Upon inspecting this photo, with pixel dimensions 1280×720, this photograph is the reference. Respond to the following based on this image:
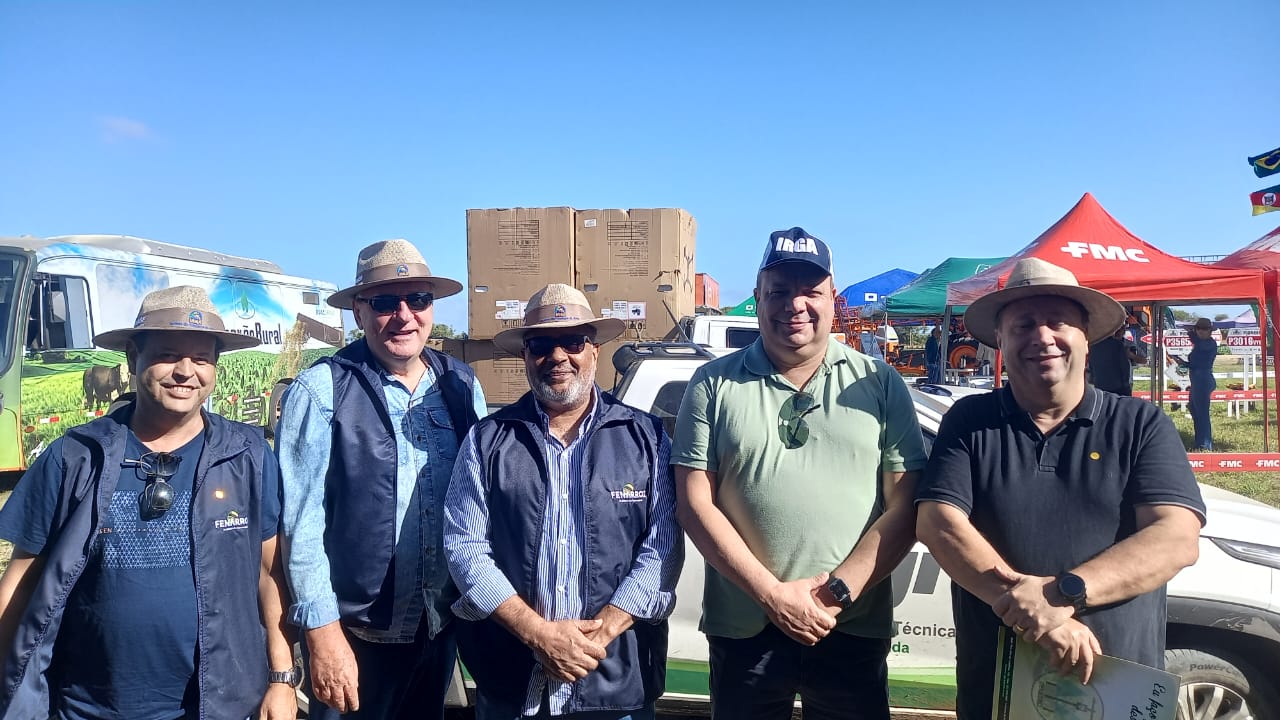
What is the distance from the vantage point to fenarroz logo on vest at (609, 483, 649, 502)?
7.19ft

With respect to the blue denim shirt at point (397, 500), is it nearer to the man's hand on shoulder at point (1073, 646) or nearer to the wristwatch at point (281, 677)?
the wristwatch at point (281, 677)

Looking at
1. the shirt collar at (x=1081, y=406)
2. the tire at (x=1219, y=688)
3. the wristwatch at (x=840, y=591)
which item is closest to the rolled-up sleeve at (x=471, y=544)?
the wristwatch at (x=840, y=591)

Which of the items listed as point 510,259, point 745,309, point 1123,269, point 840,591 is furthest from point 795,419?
point 745,309

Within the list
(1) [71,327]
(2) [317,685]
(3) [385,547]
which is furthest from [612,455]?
(1) [71,327]

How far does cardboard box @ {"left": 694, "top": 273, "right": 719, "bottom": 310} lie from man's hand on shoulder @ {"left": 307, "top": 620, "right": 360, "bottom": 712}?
11640mm

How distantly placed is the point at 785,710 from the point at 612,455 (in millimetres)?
1009

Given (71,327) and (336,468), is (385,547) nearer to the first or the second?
(336,468)

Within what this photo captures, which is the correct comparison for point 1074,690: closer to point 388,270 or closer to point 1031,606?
point 1031,606

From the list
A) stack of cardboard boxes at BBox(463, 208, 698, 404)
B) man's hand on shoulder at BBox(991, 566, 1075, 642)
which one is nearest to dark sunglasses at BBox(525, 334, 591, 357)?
man's hand on shoulder at BBox(991, 566, 1075, 642)

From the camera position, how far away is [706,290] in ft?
53.8

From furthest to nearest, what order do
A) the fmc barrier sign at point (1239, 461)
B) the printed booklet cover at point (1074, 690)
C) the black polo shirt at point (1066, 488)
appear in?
the fmc barrier sign at point (1239, 461) → the black polo shirt at point (1066, 488) → the printed booklet cover at point (1074, 690)

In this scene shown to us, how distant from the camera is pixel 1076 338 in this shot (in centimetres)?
203

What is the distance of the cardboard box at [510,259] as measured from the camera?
7.42m

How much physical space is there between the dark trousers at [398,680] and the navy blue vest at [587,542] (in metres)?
0.20
